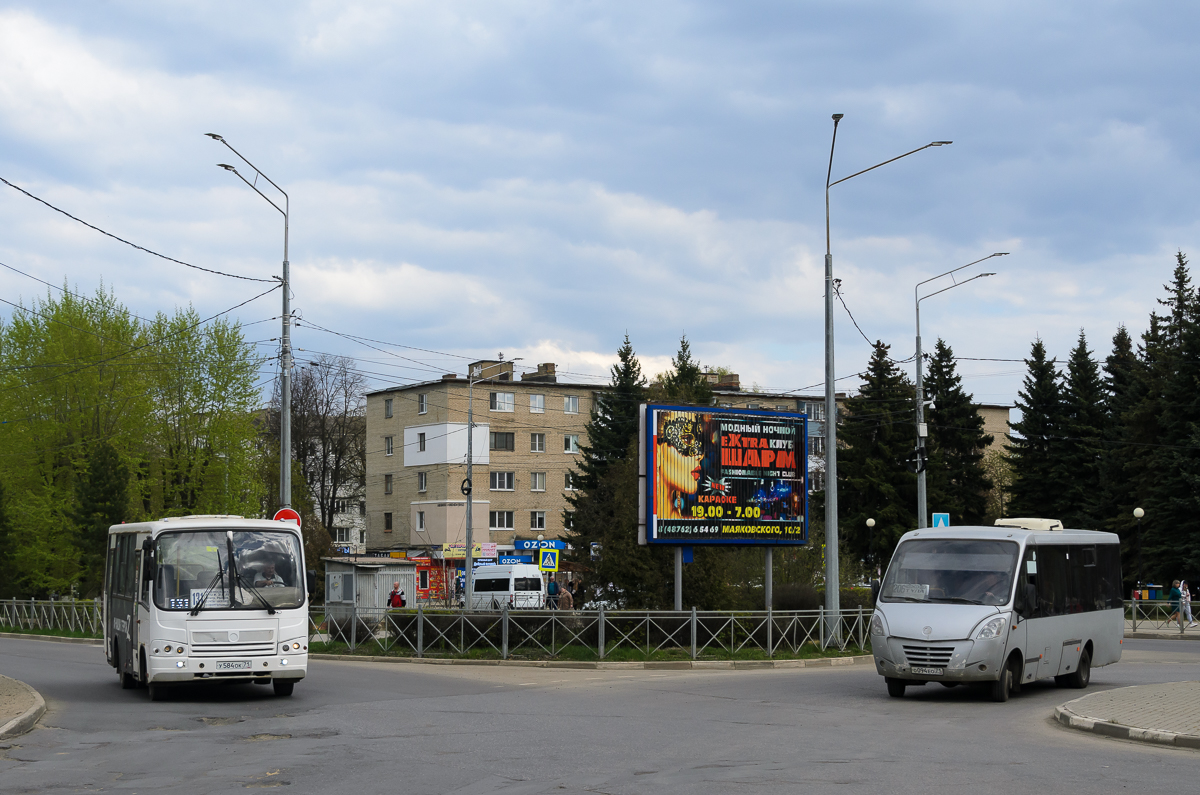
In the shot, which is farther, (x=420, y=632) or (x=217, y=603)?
(x=420, y=632)

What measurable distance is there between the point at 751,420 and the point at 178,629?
14.4 meters

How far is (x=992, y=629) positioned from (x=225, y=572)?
10.7 m

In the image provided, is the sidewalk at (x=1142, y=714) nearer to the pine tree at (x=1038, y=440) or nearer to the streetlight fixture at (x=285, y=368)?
the streetlight fixture at (x=285, y=368)

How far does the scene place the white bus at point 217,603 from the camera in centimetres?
1638

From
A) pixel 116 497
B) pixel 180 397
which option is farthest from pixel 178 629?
pixel 180 397

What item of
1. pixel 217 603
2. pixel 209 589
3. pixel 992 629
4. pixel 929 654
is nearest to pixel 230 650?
pixel 217 603

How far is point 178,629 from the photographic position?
16.4m

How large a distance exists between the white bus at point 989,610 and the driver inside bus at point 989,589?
0.01 meters

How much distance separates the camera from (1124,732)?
13047 millimetres

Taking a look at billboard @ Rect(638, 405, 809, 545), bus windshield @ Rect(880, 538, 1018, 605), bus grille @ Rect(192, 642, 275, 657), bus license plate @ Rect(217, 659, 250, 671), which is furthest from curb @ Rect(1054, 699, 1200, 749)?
billboard @ Rect(638, 405, 809, 545)

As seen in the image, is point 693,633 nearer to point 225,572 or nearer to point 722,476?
point 722,476

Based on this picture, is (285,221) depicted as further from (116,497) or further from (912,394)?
(912,394)

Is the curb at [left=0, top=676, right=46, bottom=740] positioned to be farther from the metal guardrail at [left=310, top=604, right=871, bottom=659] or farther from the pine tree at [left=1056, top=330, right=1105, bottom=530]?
the pine tree at [left=1056, top=330, right=1105, bottom=530]

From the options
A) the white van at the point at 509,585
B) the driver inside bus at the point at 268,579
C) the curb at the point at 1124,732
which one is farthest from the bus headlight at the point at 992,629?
the white van at the point at 509,585
